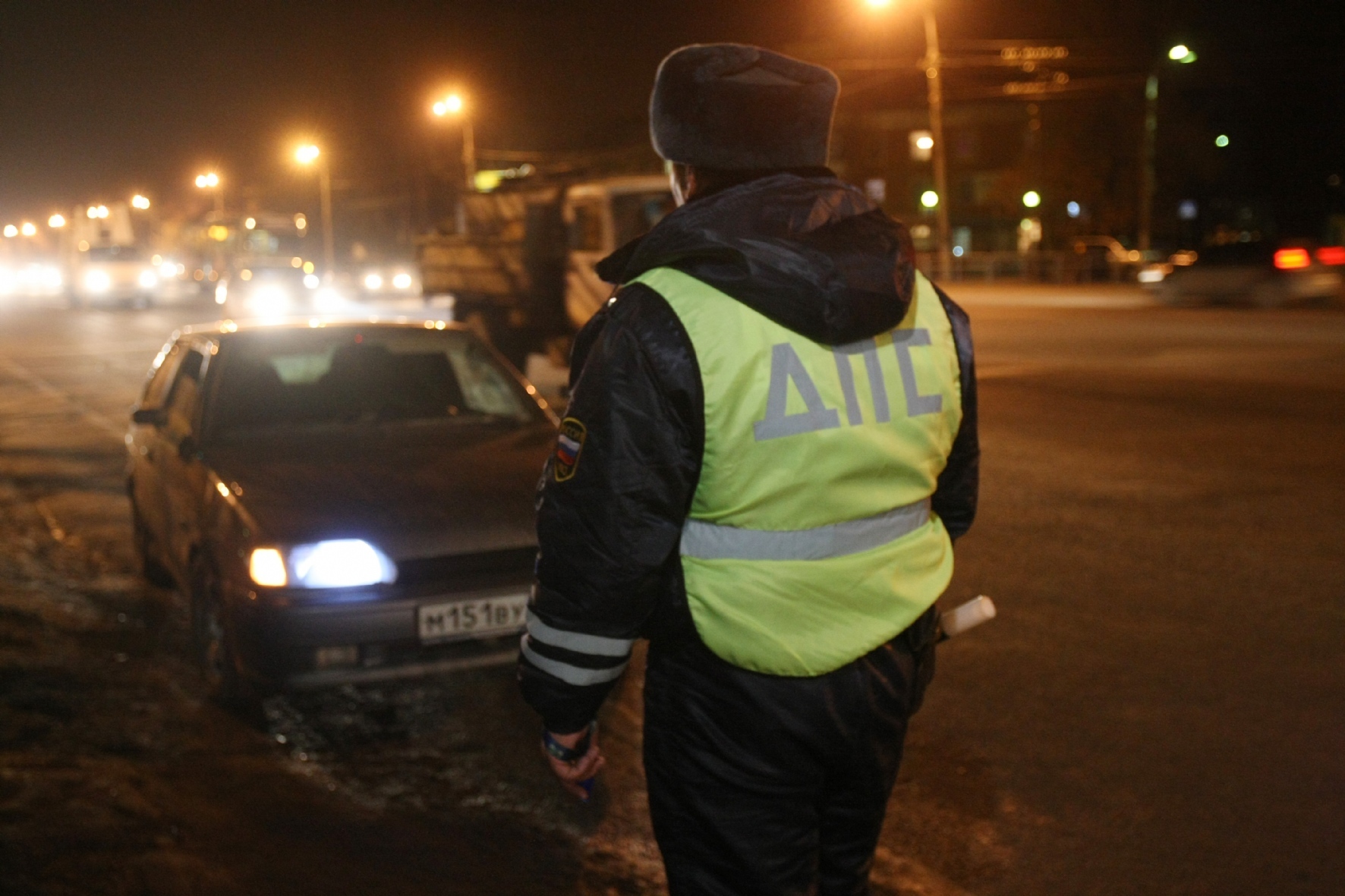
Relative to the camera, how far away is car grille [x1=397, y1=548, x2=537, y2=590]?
4613 mm

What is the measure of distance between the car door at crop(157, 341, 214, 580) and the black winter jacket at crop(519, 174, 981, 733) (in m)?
3.65

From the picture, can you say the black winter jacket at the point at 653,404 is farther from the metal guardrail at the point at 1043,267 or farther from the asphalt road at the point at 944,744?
the metal guardrail at the point at 1043,267

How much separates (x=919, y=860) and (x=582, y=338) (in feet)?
7.22

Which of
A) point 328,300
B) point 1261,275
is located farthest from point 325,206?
point 1261,275

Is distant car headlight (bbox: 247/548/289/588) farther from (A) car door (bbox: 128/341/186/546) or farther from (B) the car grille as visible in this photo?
(A) car door (bbox: 128/341/186/546)

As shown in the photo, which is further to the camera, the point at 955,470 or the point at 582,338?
the point at 955,470

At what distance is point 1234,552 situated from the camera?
6816 millimetres

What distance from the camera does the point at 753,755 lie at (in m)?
1.96

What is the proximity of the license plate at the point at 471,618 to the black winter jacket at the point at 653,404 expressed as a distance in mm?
2633

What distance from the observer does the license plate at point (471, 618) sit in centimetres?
458

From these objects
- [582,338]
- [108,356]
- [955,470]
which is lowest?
[108,356]

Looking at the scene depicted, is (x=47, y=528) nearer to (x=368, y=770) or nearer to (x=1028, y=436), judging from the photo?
(x=368, y=770)

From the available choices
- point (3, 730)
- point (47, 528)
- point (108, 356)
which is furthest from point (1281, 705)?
point (108, 356)

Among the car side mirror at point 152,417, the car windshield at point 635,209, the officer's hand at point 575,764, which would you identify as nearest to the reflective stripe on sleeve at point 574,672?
the officer's hand at point 575,764
